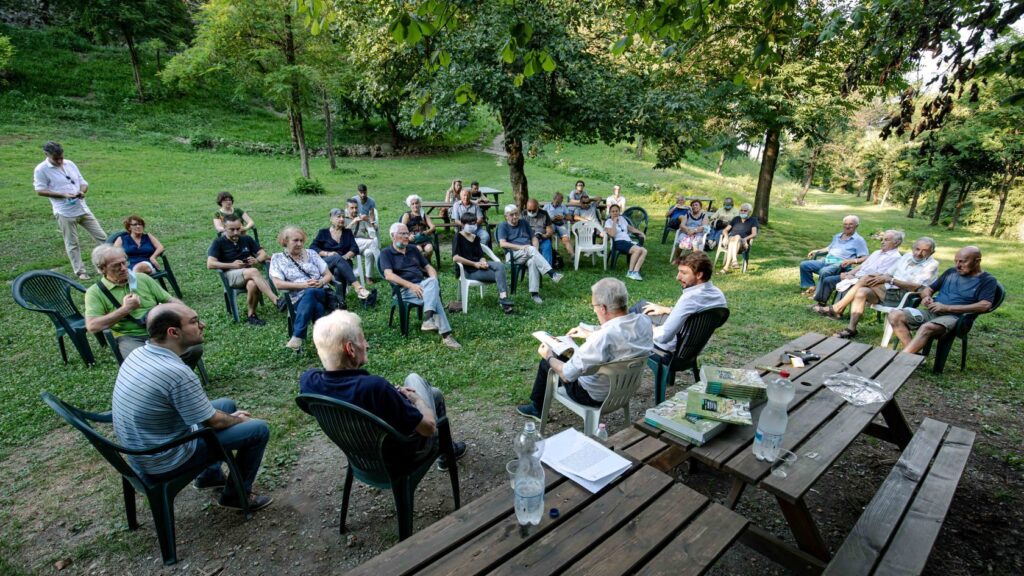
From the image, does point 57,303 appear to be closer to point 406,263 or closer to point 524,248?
point 406,263

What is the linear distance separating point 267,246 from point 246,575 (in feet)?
24.5

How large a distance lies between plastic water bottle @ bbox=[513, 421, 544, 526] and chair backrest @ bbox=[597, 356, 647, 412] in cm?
128

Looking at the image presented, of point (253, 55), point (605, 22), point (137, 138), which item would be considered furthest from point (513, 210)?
point (137, 138)

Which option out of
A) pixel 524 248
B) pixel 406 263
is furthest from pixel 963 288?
pixel 406 263

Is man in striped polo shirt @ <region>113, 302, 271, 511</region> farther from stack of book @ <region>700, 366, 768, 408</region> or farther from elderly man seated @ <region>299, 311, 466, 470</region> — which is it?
stack of book @ <region>700, 366, 768, 408</region>

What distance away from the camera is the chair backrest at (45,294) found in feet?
13.6

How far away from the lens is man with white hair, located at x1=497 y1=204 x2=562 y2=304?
6.70 m

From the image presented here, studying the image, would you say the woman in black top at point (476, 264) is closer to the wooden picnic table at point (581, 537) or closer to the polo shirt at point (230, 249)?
the polo shirt at point (230, 249)

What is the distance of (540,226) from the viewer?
7777 millimetres

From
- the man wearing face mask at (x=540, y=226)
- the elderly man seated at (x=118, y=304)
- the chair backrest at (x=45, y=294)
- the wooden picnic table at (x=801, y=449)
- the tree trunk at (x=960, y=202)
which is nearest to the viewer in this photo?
the wooden picnic table at (x=801, y=449)

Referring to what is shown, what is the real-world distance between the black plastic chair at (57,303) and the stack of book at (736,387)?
5404mm

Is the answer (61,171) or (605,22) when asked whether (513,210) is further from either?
(61,171)

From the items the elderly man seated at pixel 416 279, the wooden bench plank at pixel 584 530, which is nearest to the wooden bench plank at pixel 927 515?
the wooden bench plank at pixel 584 530

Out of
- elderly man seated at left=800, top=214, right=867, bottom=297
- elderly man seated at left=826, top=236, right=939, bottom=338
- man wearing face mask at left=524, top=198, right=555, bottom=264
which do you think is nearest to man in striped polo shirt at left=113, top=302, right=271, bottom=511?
man wearing face mask at left=524, top=198, right=555, bottom=264
